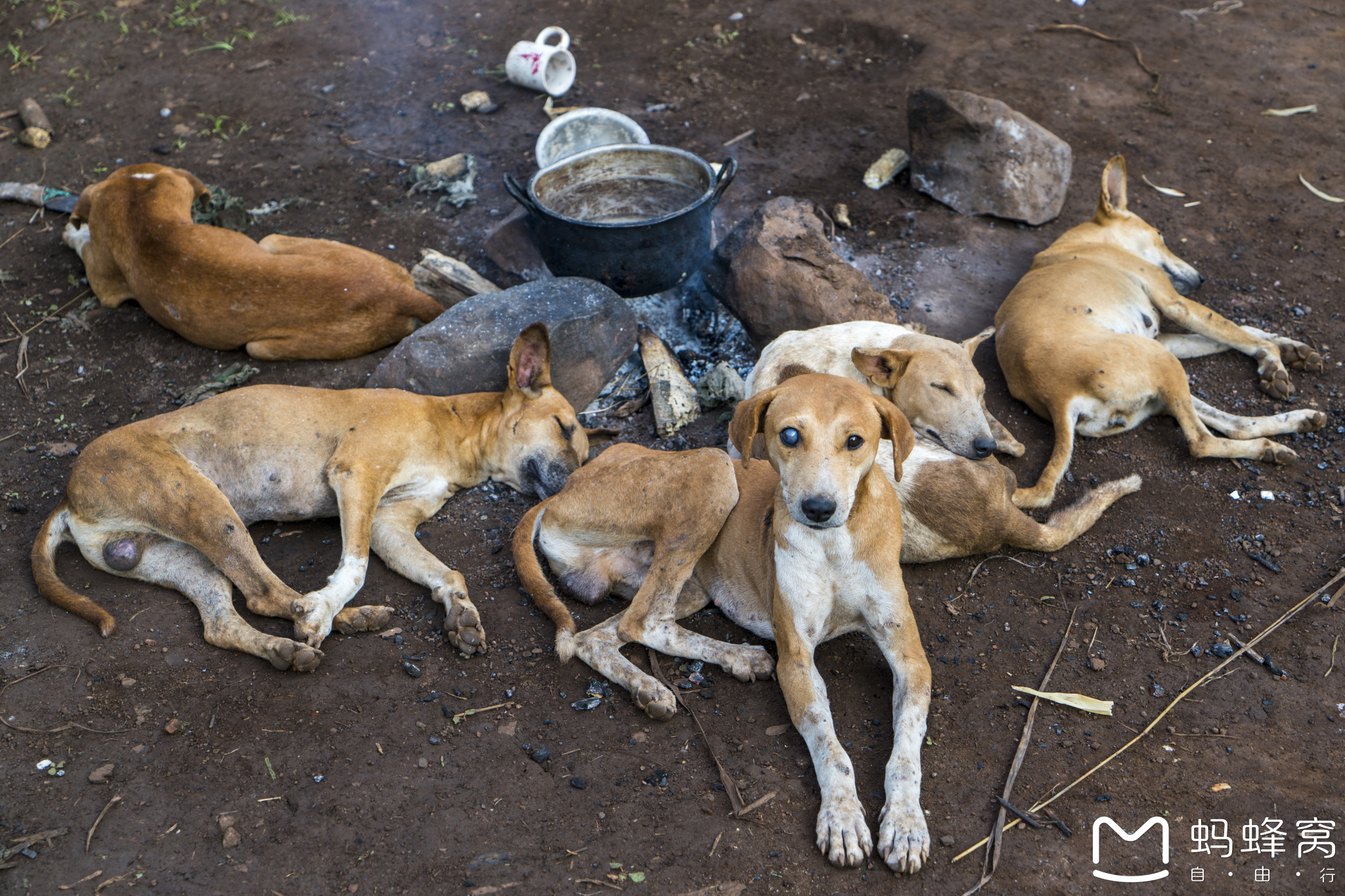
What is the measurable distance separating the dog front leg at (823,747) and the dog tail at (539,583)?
917 millimetres

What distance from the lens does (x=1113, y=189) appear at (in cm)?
629

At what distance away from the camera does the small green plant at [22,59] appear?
28.5ft

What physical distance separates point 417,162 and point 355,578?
4.43m

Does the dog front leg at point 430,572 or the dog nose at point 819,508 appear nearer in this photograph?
the dog nose at point 819,508

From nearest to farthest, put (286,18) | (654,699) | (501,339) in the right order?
(654,699), (501,339), (286,18)

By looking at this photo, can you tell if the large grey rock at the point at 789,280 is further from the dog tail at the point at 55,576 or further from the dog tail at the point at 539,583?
the dog tail at the point at 55,576

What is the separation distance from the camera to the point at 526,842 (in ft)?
A: 10.7

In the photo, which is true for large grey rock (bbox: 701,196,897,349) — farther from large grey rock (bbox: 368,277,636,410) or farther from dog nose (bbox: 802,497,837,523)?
dog nose (bbox: 802,497,837,523)

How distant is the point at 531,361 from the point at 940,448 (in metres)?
2.20

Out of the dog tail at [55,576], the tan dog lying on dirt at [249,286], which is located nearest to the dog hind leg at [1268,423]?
the tan dog lying on dirt at [249,286]

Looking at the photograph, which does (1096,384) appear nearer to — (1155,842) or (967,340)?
(967,340)

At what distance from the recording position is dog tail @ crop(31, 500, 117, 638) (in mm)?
4023

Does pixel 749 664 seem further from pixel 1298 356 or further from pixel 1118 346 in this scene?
pixel 1298 356

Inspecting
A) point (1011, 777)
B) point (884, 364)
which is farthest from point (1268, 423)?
point (1011, 777)
